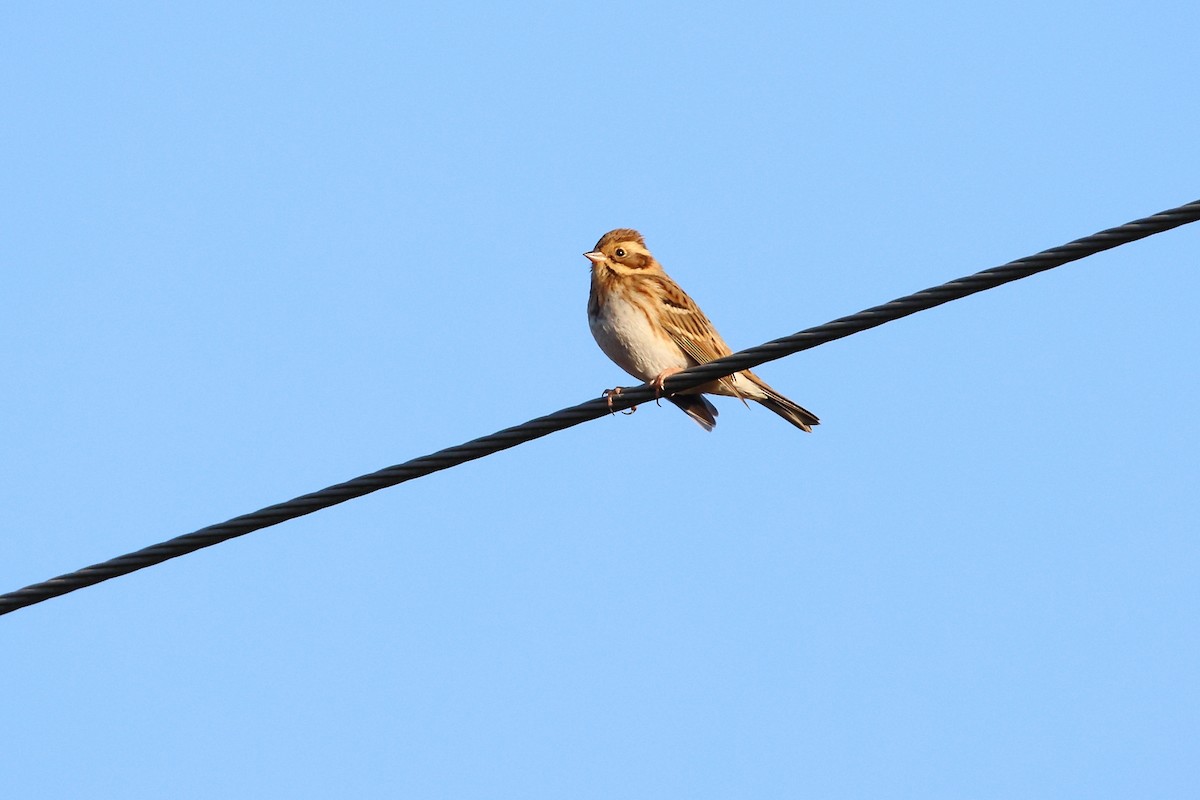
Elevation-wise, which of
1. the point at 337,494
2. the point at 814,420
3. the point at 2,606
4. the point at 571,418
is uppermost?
the point at 814,420

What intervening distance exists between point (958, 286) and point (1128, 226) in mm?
633

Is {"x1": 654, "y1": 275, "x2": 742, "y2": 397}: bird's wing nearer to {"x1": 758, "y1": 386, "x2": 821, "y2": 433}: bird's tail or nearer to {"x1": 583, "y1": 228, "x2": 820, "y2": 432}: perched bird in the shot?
{"x1": 583, "y1": 228, "x2": 820, "y2": 432}: perched bird

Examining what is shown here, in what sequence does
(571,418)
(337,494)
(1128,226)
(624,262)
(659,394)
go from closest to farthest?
1. (1128,226)
2. (337,494)
3. (571,418)
4. (659,394)
5. (624,262)

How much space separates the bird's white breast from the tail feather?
22cm

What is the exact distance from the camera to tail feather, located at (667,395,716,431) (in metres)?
10.1

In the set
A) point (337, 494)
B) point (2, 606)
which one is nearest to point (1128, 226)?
point (337, 494)

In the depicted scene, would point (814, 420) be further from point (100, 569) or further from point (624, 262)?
point (100, 569)

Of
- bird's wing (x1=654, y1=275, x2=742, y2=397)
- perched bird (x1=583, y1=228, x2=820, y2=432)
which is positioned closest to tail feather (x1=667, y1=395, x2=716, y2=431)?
perched bird (x1=583, y1=228, x2=820, y2=432)

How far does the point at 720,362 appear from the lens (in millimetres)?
6746

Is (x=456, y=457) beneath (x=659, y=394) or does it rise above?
beneath

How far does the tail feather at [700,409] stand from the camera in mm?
10094

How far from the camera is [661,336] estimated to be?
10.0 metres

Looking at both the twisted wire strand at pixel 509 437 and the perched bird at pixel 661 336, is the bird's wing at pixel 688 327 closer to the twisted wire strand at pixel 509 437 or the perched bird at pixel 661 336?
the perched bird at pixel 661 336

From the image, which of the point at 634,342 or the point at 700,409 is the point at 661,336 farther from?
the point at 700,409
